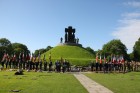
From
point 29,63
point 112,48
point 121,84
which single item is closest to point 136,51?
point 112,48

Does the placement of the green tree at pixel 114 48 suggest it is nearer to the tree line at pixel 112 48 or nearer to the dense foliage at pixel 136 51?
the tree line at pixel 112 48

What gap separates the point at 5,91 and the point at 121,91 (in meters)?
6.87

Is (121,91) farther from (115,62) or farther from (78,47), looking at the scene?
(78,47)

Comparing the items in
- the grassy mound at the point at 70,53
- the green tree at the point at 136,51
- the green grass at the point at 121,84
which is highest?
Result: the green tree at the point at 136,51

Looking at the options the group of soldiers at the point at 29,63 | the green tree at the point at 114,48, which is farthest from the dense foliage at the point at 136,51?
the group of soldiers at the point at 29,63

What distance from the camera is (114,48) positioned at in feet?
470

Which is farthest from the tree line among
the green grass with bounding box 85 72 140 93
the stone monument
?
the green grass with bounding box 85 72 140 93

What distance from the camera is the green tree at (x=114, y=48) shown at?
469 ft

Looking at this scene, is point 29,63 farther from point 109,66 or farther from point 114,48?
point 114,48

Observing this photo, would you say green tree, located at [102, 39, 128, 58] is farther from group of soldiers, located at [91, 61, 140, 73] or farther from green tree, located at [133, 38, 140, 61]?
group of soldiers, located at [91, 61, 140, 73]

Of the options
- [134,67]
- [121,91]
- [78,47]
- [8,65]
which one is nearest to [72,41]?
[78,47]

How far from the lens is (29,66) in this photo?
54.9 meters

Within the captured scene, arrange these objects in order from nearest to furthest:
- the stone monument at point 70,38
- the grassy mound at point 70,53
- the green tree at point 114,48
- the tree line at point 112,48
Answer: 1. the grassy mound at point 70,53
2. the stone monument at point 70,38
3. the tree line at point 112,48
4. the green tree at point 114,48

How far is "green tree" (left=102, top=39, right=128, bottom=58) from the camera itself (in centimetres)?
14301
